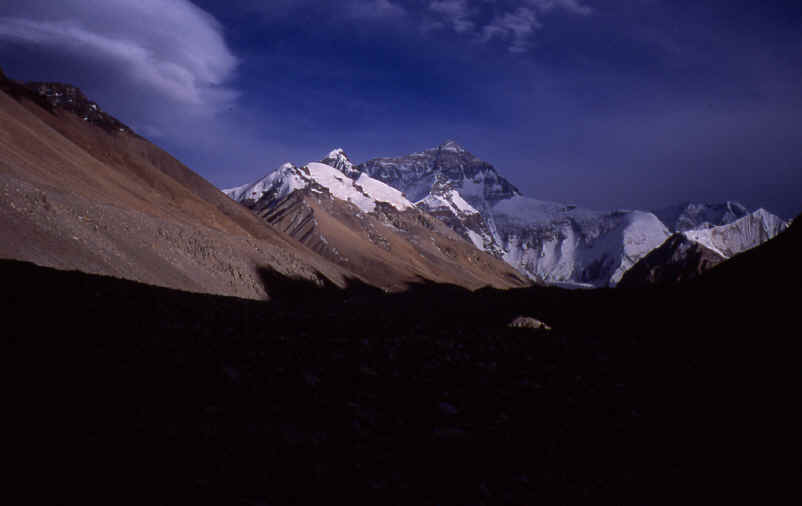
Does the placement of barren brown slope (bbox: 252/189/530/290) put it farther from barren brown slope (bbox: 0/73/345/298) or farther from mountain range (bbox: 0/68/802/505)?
mountain range (bbox: 0/68/802/505)

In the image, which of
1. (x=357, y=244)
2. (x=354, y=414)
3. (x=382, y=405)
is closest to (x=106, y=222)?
(x=382, y=405)

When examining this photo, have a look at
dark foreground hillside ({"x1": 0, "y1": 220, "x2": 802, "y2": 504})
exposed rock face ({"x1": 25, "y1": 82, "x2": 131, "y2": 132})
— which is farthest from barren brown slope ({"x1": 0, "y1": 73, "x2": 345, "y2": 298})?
exposed rock face ({"x1": 25, "y1": 82, "x2": 131, "y2": 132})

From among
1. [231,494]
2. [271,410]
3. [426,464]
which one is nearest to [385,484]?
[426,464]

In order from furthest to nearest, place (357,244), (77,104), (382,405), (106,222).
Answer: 1. (357,244)
2. (77,104)
3. (106,222)
4. (382,405)

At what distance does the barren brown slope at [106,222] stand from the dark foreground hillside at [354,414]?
78.7ft

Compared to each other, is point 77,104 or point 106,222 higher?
point 77,104

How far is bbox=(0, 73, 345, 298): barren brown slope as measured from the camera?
29.2m

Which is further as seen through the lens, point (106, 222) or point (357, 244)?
point (357, 244)

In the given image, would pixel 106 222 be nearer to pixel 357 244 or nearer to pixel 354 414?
pixel 354 414

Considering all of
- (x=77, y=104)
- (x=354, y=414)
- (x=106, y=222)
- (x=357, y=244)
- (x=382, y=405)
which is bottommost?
(x=106, y=222)

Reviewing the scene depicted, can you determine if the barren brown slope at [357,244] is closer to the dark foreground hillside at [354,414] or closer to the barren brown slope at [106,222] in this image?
the barren brown slope at [106,222]

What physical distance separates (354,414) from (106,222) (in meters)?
41.1

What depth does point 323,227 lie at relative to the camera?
147 metres

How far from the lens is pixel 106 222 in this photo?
38594 millimetres
